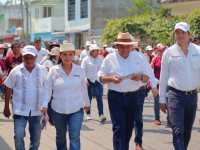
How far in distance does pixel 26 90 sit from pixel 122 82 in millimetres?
1323

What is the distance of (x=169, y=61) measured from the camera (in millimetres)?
7176

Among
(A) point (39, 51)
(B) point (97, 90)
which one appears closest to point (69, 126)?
(B) point (97, 90)

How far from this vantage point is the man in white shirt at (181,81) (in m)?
7.06

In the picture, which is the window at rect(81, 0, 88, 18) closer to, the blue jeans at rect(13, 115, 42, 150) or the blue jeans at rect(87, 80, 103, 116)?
the blue jeans at rect(87, 80, 103, 116)

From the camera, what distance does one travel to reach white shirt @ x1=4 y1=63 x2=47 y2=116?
7004 millimetres

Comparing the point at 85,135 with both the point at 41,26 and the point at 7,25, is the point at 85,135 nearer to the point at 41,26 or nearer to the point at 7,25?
the point at 41,26

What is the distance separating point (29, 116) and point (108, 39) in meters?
25.2

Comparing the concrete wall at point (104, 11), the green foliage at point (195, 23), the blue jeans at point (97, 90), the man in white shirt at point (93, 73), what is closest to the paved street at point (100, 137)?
the blue jeans at point (97, 90)

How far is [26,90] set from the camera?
7.00 m

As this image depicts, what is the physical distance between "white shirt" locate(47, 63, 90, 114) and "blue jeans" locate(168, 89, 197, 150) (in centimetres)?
123


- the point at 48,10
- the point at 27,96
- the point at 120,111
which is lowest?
the point at 120,111

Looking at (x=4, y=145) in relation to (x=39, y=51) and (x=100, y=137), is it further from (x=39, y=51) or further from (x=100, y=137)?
(x=39, y=51)

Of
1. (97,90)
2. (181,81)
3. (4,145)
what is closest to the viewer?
(181,81)

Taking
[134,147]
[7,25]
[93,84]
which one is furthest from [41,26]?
[134,147]
